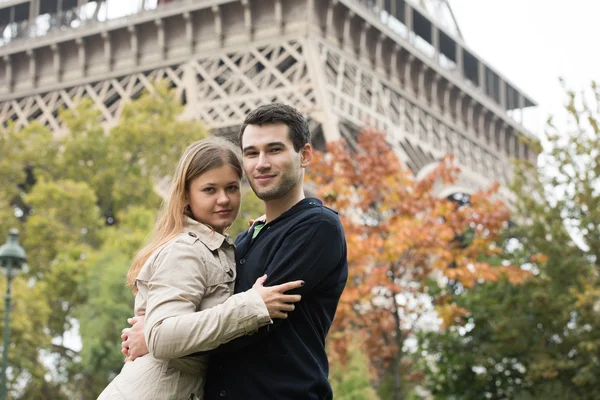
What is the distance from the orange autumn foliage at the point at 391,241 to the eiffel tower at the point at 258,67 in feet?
23.3

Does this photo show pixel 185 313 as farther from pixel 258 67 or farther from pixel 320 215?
pixel 258 67

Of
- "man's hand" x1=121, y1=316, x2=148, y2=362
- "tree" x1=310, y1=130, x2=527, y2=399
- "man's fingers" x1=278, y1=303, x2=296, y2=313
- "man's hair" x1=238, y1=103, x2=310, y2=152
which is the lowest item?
"man's hand" x1=121, y1=316, x2=148, y2=362

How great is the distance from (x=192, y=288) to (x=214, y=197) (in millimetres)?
523

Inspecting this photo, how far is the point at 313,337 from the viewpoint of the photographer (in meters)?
3.92

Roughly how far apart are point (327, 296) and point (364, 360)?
15958mm

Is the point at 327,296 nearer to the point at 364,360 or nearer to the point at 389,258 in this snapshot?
the point at 389,258

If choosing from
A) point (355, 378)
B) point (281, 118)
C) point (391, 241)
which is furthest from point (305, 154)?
point (355, 378)

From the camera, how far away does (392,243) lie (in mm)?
15617

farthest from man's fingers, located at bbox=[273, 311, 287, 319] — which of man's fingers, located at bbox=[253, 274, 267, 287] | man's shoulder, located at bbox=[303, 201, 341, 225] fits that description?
man's shoulder, located at bbox=[303, 201, 341, 225]

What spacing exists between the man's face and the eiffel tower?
20.4m

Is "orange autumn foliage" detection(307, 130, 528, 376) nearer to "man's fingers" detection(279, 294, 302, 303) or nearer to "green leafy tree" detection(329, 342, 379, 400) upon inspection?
"green leafy tree" detection(329, 342, 379, 400)

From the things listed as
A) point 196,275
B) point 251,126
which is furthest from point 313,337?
point 251,126

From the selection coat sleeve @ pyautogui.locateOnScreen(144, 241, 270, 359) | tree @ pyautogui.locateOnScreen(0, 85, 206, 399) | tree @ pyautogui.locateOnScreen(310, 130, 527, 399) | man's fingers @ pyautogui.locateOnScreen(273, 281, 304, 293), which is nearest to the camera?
coat sleeve @ pyautogui.locateOnScreen(144, 241, 270, 359)

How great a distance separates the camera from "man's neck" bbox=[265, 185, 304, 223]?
4.13 m
